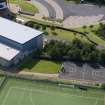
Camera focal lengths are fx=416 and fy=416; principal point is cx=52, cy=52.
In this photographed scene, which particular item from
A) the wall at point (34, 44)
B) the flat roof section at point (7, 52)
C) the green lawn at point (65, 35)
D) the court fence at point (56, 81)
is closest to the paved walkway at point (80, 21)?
the green lawn at point (65, 35)

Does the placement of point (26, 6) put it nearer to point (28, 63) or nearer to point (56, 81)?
point (28, 63)

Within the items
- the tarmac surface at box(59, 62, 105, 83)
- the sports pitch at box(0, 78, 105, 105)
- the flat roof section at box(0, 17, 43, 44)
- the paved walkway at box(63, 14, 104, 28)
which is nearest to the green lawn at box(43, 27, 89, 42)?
the paved walkway at box(63, 14, 104, 28)

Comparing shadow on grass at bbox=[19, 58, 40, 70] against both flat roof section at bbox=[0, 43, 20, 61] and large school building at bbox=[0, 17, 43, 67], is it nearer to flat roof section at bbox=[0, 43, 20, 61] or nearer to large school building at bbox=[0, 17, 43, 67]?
large school building at bbox=[0, 17, 43, 67]

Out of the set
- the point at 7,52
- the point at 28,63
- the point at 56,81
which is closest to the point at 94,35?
the point at 28,63

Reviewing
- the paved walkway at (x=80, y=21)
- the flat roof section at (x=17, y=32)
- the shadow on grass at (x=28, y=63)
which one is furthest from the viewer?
the paved walkway at (x=80, y=21)

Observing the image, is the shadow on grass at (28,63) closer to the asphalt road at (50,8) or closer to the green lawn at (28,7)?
the asphalt road at (50,8)

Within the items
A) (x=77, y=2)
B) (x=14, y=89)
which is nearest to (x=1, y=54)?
(x=14, y=89)
